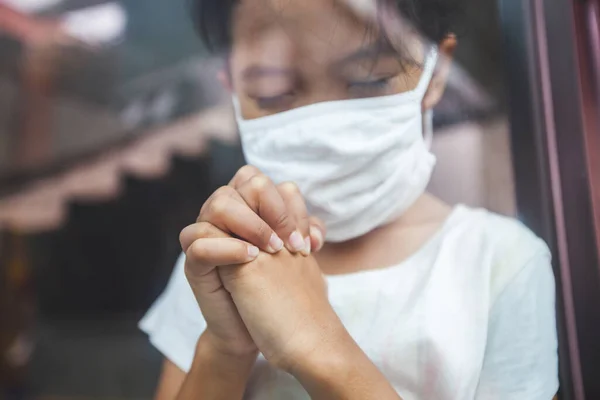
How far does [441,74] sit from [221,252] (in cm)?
25

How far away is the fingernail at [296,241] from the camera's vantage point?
0.38 m

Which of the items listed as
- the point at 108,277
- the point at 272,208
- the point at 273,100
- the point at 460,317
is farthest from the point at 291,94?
the point at 108,277

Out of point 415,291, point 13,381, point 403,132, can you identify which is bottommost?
point 13,381

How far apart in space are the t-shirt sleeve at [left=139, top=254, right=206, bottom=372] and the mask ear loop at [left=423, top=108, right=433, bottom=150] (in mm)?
243

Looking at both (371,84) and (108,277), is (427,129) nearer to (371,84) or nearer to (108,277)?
(371,84)

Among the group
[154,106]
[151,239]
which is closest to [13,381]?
[151,239]

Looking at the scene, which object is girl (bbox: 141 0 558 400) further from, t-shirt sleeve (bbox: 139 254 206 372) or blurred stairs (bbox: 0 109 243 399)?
blurred stairs (bbox: 0 109 243 399)

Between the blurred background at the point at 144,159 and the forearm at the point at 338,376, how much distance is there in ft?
0.52

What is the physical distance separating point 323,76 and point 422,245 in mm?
162

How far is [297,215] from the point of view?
385 millimetres

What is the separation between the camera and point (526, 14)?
1.53 feet

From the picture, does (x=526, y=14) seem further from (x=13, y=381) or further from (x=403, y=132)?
(x=13, y=381)

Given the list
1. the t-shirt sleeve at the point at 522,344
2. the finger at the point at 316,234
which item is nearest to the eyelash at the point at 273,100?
the finger at the point at 316,234

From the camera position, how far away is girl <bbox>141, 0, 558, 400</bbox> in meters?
0.37
